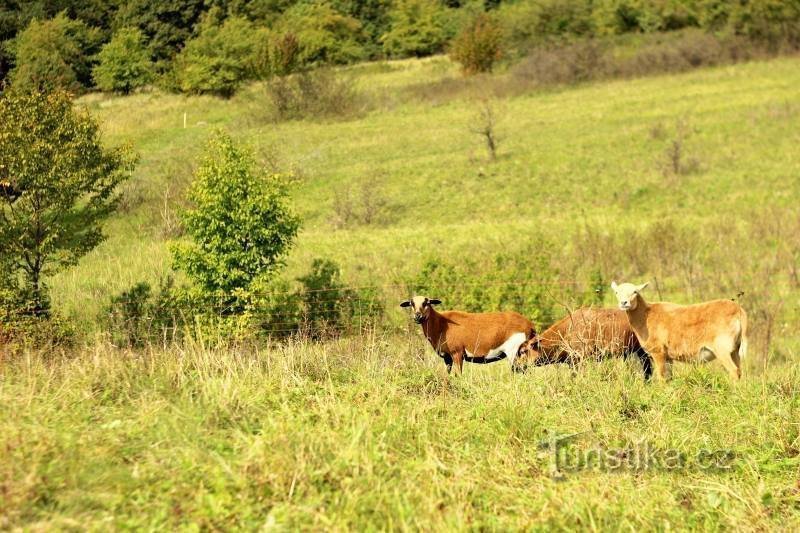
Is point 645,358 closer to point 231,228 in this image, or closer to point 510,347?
point 510,347

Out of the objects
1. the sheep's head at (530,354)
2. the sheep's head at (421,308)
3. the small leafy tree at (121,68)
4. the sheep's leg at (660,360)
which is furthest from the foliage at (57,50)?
the sheep's leg at (660,360)

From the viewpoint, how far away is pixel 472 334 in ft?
44.4

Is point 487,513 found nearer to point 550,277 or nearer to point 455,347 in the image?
point 455,347

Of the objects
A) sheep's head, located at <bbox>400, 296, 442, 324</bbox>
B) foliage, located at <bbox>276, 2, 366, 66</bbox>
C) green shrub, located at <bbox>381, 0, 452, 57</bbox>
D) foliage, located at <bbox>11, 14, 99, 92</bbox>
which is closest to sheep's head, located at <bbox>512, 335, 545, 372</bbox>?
sheep's head, located at <bbox>400, 296, 442, 324</bbox>

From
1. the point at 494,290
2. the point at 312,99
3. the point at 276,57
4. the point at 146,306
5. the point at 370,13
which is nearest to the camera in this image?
the point at 146,306

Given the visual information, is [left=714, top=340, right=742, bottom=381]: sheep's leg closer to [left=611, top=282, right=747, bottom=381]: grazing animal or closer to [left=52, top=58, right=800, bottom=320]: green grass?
[left=611, top=282, right=747, bottom=381]: grazing animal

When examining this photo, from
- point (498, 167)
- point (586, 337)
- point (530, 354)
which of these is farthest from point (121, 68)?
point (586, 337)

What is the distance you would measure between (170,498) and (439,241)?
64.5 ft

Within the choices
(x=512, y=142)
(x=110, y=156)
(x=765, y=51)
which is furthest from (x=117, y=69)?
(x=110, y=156)

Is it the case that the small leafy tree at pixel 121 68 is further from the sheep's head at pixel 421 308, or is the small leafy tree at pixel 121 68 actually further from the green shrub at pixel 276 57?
the sheep's head at pixel 421 308

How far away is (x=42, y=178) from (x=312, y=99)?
30.6 meters

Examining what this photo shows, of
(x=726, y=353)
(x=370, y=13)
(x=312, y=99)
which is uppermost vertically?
(x=370, y=13)

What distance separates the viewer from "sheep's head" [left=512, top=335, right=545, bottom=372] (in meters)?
12.8

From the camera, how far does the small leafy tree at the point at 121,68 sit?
217 ft
